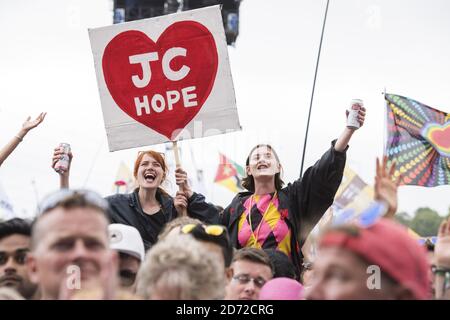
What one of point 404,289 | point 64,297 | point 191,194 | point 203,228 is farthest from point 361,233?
point 191,194

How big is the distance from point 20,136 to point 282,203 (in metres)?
1.76

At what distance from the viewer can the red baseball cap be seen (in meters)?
2.04

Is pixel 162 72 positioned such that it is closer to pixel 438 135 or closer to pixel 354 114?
pixel 354 114

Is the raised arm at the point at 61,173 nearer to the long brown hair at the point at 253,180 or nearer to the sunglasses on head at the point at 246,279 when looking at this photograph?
the long brown hair at the point at 253,180

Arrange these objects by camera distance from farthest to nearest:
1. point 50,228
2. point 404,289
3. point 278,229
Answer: point 278,229, point 50,228, point 404,289

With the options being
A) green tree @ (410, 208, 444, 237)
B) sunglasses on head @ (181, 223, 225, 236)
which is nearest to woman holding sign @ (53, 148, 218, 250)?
sunglasses on head @ (181, 223, 225, 236)

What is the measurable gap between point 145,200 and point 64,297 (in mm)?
2564

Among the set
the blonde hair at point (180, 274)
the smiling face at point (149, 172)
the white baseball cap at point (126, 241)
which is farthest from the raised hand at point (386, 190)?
the smiling face at point (149, 172)

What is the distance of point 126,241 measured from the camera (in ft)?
12.2

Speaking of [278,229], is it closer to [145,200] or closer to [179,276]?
[145,200]
